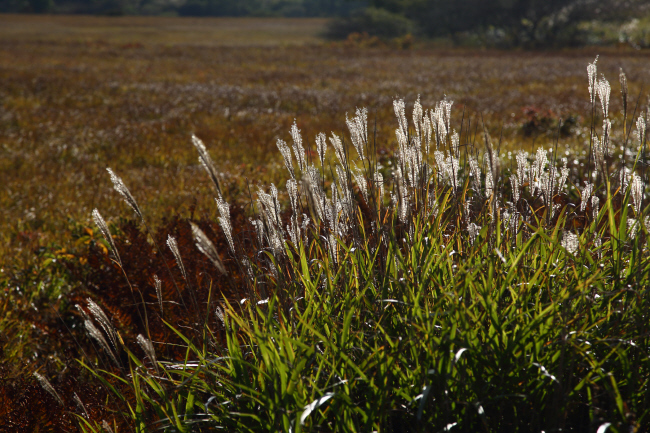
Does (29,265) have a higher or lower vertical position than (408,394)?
lower

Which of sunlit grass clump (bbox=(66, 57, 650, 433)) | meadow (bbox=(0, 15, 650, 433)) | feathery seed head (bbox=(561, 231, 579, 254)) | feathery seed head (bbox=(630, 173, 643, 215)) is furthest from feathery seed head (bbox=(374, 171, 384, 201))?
feathery seed head (bbox=(630, 173, 643, 215))

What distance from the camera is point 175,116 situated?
35.7 ft

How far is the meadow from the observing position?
169cm

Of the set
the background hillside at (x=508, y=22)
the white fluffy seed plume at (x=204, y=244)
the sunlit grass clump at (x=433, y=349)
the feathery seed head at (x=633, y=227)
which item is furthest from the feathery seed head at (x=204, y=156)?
the background hillside at (x=508, y=22)

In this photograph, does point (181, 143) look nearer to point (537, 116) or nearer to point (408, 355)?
point (537, 116)

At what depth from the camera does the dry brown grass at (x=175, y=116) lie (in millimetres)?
5883

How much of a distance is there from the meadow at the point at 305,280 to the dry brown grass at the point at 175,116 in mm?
71

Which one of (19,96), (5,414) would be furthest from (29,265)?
(19,96)

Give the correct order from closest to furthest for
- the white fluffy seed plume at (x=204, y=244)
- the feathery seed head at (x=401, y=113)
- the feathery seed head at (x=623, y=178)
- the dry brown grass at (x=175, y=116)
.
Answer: the white fluffy seed plume at (x=204, y=244) < the feathery seed head at (x=401, y=113) < the feathery seed head at (x=623, y=178) < the dry brown grass at (x=175, y=116)

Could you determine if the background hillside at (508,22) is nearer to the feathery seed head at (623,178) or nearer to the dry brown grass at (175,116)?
the dry brown grass at (175,116)

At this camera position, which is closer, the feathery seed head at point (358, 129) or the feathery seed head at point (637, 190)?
the feathery seed head at point (637, 190)

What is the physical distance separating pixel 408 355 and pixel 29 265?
353 cm

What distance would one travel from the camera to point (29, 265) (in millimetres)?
4113

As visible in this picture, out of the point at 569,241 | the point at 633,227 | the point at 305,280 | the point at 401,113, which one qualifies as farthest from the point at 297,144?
the point at 633,227
